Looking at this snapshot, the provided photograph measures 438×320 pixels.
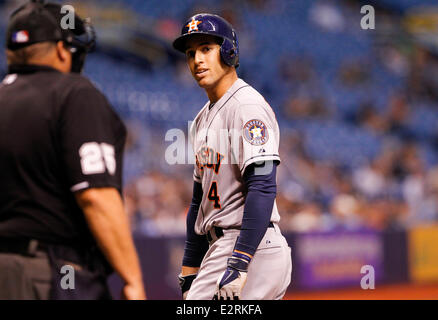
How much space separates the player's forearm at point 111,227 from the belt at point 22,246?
22cm

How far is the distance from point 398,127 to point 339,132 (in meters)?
1.96

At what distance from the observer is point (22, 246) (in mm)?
2377

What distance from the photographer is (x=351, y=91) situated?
55.6 feet

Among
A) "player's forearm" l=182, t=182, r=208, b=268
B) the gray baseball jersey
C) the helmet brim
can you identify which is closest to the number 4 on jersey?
the gray baseball jersey

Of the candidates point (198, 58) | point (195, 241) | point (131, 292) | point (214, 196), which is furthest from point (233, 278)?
point (198, 58)

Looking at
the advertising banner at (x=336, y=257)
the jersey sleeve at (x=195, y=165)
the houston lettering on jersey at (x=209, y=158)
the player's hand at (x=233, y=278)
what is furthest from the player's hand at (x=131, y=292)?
the advertising banner at (x=336, y=257)

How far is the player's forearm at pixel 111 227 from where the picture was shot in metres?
2.32

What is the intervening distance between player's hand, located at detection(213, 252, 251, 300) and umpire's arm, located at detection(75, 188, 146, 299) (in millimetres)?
771

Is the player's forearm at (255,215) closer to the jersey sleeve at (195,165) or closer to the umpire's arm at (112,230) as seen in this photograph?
the jersey sleeve at (195,165)

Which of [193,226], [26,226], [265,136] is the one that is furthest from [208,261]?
[26,226]

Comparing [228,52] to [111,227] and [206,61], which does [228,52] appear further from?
[111,227]

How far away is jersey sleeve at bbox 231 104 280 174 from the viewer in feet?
10.6

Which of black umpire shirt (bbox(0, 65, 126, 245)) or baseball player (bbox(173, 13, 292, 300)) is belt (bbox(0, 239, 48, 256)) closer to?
black umpire shirt (bbox(0, 65, 126, 245))
